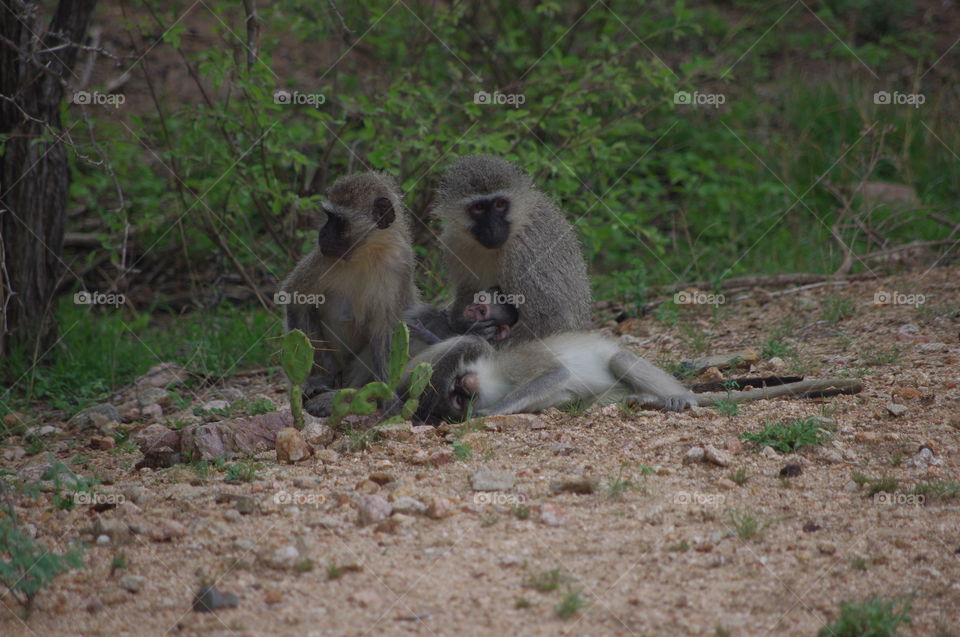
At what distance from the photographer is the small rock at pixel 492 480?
4352 mm

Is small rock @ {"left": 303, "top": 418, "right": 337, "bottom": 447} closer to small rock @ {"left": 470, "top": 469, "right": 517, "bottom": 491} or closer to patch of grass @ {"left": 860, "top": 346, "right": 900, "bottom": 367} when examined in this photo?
small rock @ {"left": 470, "top": 469, "right": 517, "bottom": 491}

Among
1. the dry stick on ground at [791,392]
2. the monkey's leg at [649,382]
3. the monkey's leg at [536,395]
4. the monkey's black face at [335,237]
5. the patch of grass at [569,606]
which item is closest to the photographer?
the patch of grass at [569,606]

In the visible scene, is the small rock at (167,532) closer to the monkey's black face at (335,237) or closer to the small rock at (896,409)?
the monkey's black face at (335,237)

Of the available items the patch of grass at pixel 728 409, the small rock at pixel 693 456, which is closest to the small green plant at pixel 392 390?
the small rock at pixel 693 456

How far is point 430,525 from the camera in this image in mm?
4016

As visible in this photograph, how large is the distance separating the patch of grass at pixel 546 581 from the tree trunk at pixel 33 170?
4697 mm

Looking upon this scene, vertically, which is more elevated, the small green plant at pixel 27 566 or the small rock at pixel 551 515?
the small rock at pixel 551 515

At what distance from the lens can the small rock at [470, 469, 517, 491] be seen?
4.35 meters

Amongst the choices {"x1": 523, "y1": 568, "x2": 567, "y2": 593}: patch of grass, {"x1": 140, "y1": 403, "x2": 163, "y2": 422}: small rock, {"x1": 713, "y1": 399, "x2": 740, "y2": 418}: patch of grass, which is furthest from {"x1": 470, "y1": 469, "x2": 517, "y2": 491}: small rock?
{"x1": 140, "y1": 403, "x2": 163, "y2": 422}: small rock

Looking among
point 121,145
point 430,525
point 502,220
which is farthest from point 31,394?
point 430,525

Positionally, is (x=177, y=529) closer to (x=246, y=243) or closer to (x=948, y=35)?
(x=246, y=243)

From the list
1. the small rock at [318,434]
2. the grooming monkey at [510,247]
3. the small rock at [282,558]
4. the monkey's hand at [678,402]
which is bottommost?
the small rock at [282,558]

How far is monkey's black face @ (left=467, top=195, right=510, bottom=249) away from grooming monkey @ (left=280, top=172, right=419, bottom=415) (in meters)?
0.45

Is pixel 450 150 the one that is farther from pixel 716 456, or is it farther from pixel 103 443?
pixel 716 456
